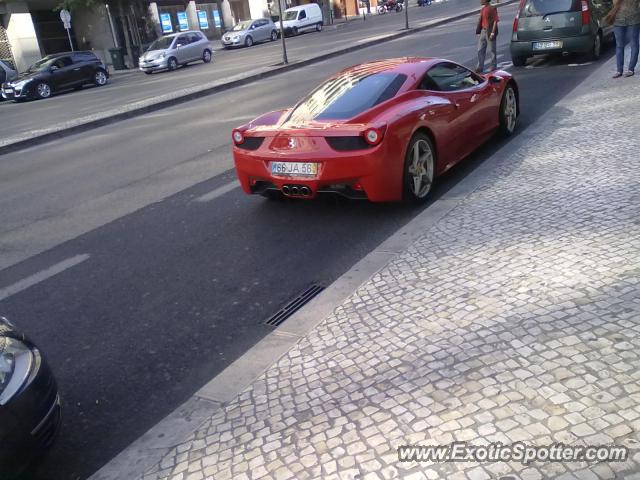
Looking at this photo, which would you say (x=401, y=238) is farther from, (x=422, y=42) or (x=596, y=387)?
(x=422, y=42)

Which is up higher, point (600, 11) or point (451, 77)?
point (600, 11)

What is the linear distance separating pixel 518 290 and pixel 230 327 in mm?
1957

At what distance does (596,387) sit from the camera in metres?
2.88

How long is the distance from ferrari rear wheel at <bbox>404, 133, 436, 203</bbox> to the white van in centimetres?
3991

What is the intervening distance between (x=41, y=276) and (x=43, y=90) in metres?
Answer: 21.7

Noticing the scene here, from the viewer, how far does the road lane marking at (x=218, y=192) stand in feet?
24.5

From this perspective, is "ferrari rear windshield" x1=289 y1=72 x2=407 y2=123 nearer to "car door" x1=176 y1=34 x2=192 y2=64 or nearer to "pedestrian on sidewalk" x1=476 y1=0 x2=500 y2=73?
"pedestrian on sidewalk" x1=476 y1=0 x2=500 y2=73

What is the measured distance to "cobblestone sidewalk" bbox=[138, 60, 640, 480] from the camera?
106 inches

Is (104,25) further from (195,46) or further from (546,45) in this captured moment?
(546,45)

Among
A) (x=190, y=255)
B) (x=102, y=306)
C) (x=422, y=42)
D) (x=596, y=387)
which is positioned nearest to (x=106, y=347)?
(x=102, y=306)

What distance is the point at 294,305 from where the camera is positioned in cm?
459

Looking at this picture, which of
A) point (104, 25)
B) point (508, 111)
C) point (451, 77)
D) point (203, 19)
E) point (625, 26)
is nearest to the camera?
point (451, 77)

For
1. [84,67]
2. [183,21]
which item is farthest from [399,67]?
[183,21]

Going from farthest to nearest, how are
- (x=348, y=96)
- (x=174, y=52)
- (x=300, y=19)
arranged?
(x=300, y=19) < (x=174, y=52) < (x=348, y=96)
